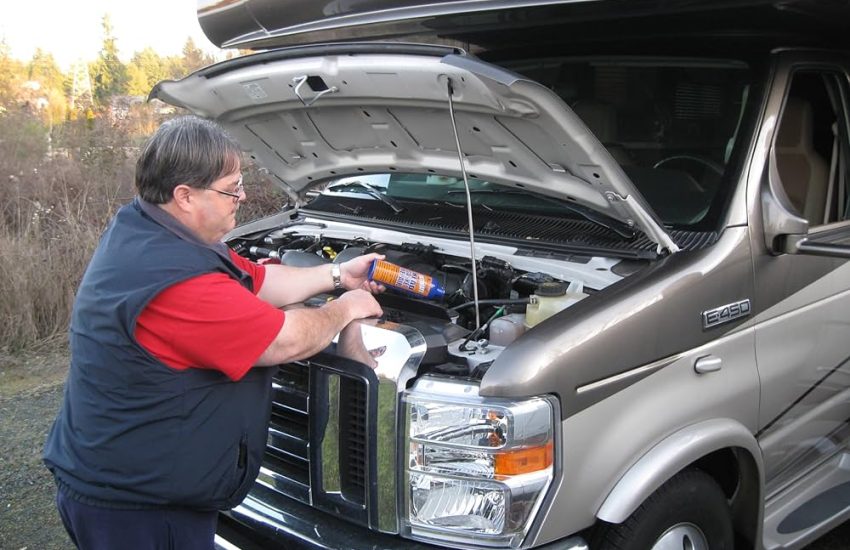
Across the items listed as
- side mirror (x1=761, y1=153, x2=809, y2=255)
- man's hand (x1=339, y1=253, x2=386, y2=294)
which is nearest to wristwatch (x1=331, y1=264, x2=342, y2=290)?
man's hand (x1=339, y1=253, x2=386, y2=294)

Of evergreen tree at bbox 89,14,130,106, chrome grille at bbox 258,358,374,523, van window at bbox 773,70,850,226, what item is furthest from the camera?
evergreen tree at bbox 89,14,130,106

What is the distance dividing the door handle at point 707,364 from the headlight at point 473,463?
0.66 m

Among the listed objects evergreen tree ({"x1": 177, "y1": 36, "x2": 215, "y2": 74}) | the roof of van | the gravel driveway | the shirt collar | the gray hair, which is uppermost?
evergreen tree ({"x1": 177, "y1": 36, "x2": 215, "y2": 74})

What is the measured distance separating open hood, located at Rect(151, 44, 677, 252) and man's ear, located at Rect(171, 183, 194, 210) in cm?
82

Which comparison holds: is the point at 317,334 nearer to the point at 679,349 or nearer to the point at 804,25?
the point at 679,349

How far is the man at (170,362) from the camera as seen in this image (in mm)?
2025

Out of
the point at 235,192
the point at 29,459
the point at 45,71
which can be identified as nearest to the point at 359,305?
the point at 235,192

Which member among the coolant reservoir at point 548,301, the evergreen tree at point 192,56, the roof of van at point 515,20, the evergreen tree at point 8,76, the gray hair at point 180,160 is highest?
the evergreen tree at point 192,56

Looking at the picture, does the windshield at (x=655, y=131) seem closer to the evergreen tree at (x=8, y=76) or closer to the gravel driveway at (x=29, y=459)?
the gravel driveway at (x=29, y=459)

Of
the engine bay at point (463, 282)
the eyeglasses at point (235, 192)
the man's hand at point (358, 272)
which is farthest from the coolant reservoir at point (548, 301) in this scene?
the eyeglasses at point (235, 192)

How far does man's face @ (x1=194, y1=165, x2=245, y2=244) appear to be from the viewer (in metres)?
2.24

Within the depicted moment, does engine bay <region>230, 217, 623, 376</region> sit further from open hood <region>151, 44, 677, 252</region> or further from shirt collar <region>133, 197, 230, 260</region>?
shirt collar <region>133, 197, 230, 260</region>

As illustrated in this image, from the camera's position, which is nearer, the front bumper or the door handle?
the front bumper

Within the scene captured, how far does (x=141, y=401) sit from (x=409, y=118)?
157 centimetres
